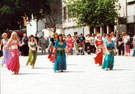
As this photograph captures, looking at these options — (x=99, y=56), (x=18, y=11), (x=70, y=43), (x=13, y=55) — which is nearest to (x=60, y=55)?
(x=13, y=55)

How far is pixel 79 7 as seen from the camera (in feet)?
125

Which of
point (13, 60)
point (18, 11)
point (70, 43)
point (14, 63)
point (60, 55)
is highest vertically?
point (18, 11)

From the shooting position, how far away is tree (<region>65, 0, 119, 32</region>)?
37.7 meters

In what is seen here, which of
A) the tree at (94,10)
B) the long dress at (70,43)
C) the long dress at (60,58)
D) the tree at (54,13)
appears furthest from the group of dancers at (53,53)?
the tree at (54,13)

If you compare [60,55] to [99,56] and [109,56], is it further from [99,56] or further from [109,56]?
[99,56]

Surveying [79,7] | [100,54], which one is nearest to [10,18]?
[79,7]

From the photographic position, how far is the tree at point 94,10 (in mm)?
37656

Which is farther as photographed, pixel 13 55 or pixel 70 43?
pixel 70 43

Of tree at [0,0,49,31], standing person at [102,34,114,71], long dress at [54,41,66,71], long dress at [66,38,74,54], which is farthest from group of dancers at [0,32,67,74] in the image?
tree at [0,0,49,31]

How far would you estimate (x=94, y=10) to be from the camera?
38250mm

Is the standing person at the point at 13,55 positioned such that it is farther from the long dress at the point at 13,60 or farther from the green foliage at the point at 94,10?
the green foliage at the point at 94,10

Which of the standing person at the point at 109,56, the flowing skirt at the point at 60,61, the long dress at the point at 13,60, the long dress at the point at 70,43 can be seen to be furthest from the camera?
the long dress at the point at 70,43

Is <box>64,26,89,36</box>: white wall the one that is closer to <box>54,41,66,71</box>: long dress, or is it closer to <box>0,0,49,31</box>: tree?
<box>0,0,49,31</box>: tree

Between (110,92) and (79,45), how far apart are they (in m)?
22.9
